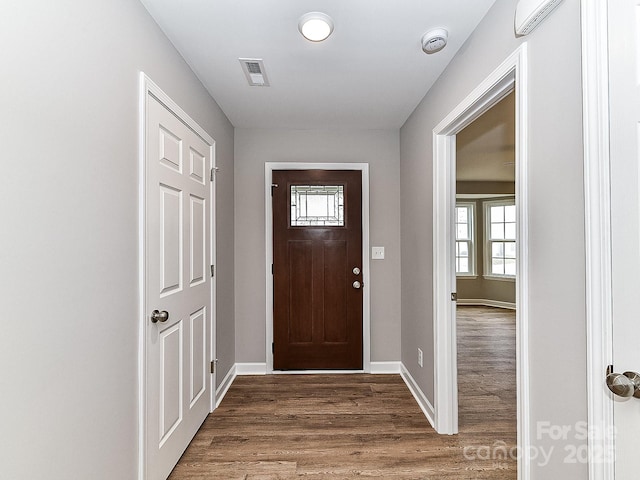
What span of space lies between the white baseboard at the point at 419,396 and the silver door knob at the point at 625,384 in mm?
1653

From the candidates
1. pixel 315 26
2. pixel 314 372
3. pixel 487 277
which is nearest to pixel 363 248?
pixel 314 372

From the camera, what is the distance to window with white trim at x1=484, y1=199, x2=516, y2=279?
6.96m

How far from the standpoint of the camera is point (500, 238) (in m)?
7.11

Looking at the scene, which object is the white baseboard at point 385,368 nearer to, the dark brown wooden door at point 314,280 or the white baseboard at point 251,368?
the dark brown wooden door at point 314,280

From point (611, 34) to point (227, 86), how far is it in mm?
2221

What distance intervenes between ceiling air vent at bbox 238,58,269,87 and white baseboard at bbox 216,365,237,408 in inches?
94.7

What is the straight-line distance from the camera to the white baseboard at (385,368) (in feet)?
11.3

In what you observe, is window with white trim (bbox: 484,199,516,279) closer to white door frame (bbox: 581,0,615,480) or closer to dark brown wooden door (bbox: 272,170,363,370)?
dark brown wooden door (bbox: 272,170,363,370)

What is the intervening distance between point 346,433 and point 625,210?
6.81ft

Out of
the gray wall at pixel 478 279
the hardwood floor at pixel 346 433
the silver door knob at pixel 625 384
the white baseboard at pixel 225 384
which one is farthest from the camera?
the gray wall at pixel 478 279

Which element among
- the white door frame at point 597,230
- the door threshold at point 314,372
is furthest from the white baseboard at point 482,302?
the white door frame at point 597,230

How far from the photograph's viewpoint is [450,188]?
238cm

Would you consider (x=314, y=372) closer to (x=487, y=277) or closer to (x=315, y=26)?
(x=315, y=26)

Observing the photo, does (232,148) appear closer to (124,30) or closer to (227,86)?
(227,86)
